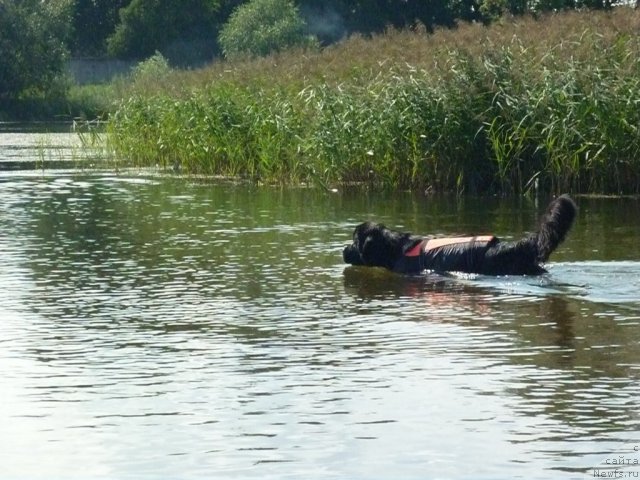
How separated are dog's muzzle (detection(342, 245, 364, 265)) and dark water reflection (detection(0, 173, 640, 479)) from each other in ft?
0.33

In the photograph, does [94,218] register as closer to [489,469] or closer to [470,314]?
[470,314]

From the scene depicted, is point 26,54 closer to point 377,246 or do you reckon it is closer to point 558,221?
point 377,246

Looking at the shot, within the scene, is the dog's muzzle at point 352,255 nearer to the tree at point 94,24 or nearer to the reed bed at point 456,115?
the reed bed at point 456,115

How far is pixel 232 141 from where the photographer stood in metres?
22.4

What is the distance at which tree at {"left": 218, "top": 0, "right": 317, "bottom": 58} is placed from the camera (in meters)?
57.3

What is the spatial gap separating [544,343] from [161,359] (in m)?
2.31

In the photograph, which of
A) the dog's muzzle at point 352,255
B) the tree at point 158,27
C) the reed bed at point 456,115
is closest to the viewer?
the dog's muzzle at point 352,255

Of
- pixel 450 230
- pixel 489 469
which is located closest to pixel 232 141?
pixel 450 230

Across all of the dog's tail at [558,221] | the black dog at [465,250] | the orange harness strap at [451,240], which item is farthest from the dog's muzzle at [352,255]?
the dog's tail at [558,221]

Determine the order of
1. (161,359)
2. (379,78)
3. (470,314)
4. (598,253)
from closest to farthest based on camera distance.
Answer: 1. (161,359)
2. (470,314)
3. (598,253)
4. (379,78)

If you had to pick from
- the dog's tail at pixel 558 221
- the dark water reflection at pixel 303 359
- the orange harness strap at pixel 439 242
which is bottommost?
the dark water reflection at pixel 303 359

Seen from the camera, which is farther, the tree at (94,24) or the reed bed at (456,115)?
the tree at (94,24)

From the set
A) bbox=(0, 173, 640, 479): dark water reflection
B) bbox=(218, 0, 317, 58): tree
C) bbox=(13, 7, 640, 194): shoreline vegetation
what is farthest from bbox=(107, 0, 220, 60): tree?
bbox=(0, 173, 640, 479): dark water reflection

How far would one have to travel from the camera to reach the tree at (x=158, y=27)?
72812mm
